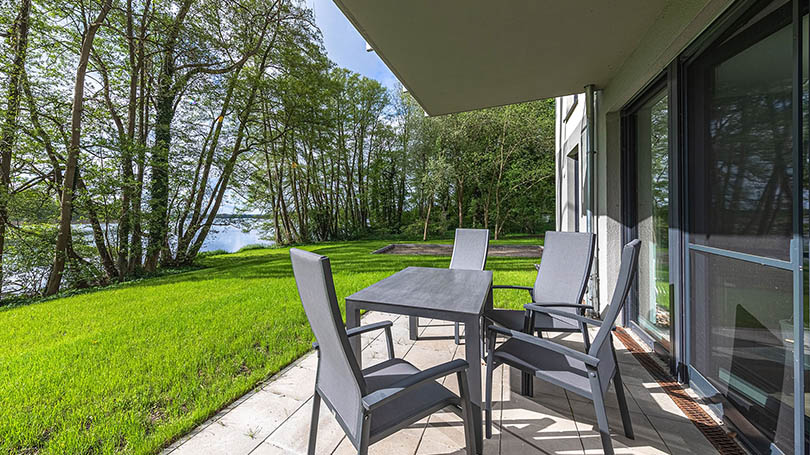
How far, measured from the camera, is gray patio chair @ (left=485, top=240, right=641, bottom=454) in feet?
4.52

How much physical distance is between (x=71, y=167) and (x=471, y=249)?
7.19 meters

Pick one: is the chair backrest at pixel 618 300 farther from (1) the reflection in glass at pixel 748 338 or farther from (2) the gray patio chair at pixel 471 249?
(2) the gray patio chair at pixel 471 249

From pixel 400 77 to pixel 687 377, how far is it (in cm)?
342

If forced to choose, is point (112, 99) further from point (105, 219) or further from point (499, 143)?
point (499, 143)

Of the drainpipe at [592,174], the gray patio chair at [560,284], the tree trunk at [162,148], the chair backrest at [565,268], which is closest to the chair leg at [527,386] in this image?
the gray patio chair at [560,284]

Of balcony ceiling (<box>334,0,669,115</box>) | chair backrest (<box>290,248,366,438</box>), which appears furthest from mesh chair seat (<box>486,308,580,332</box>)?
balcony ceiling (<box>334,0,669,115</box>)

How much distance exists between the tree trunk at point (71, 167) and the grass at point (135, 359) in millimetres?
1001

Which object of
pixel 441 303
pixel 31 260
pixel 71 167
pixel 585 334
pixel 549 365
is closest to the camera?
pixel 549 365

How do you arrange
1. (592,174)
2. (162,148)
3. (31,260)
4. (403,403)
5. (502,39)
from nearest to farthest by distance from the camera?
(403,403)
(502,39)
(592,174)
(31,260)
(162,148)

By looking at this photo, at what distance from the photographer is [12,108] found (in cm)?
532

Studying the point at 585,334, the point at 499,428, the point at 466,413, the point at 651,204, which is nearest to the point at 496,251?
the point at 651,204

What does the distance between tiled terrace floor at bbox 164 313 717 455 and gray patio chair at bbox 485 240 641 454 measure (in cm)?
17

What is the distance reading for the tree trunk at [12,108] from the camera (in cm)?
527

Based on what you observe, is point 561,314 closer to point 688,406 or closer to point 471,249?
point 688,406
